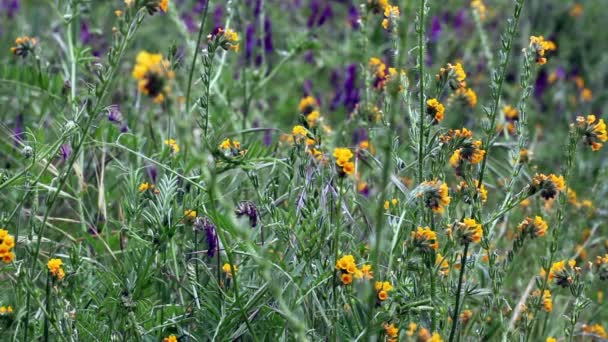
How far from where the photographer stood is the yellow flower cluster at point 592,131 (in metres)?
2.15

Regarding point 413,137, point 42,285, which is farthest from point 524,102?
point 42,285

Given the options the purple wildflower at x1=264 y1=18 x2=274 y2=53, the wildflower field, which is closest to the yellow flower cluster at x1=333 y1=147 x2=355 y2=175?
the wildflower field

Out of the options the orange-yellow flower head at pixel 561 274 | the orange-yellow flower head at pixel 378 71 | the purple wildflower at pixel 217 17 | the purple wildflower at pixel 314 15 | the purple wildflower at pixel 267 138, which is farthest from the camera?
the purple wildflower at pixel 217 17

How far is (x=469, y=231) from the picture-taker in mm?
1873

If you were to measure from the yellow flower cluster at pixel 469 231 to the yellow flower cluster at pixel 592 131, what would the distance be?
46 centimetres

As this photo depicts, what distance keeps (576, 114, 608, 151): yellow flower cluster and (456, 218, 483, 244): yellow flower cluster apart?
1.51 feet

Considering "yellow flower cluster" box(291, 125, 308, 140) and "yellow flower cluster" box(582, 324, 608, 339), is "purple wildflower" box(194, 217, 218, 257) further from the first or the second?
"yellow flower cluster" box(582, 324, 608, 339)

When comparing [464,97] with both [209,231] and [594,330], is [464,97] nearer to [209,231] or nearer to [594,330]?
[594,330]

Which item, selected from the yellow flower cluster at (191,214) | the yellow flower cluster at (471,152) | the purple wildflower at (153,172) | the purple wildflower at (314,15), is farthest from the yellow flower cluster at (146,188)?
the purple wildflower at (314,15)

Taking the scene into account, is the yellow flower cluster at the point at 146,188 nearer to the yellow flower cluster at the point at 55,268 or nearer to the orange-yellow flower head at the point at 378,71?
the yellow flower cluster at the point at 55,268

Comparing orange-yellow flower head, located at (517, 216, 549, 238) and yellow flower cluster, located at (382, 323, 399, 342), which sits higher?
orange-yellow flower head, located at (517, 216, 549, 238)

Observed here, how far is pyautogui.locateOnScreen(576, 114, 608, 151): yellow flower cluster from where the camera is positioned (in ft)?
7.04

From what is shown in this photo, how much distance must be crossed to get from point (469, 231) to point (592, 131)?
50 cm

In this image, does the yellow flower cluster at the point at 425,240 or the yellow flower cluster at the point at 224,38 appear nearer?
the yellow flower cluster at the point at 425,240
